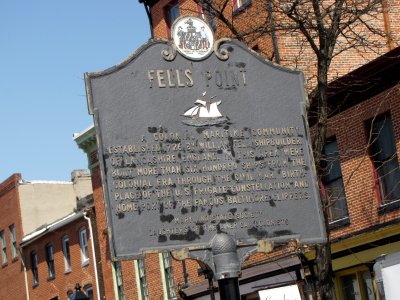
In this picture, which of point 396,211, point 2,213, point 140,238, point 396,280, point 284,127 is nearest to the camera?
point 140,238

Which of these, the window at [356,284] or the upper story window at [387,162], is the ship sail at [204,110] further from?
the window at [356,284]

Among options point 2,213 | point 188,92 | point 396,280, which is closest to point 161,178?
point 188,92

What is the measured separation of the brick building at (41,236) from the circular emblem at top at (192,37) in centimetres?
3357

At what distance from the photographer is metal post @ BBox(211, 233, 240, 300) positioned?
1027 centimetres

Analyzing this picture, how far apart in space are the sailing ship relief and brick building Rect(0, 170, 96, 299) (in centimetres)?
3376

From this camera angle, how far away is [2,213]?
56.3 meters

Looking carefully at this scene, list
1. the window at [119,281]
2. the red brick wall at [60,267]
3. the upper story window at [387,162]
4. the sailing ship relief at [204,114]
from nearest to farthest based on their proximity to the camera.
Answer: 1. the sailing ship relief at [204,114]
2. the upper story window at [387,162]
3. the window at [119,281]
4. the red brick wall at [60,267]

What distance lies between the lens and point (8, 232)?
55.2 m

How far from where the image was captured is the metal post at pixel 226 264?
1027cm

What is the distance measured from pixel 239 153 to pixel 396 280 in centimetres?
712

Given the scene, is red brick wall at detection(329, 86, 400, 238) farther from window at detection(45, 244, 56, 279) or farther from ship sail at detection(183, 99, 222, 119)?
window at detection(45, 244, 56, 279)

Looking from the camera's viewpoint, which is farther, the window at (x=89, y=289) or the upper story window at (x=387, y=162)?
the window at (x=89, y=289)

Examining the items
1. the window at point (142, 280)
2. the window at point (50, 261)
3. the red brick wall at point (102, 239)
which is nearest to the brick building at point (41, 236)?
the window at point (50, 261)

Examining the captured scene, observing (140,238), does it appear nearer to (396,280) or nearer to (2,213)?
(396,280)
